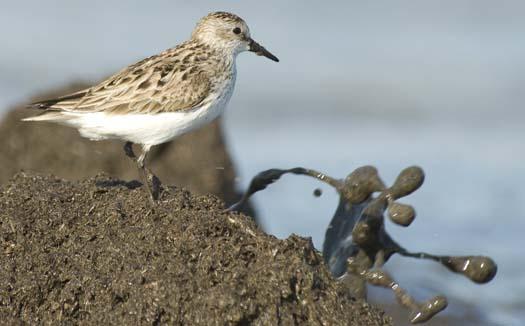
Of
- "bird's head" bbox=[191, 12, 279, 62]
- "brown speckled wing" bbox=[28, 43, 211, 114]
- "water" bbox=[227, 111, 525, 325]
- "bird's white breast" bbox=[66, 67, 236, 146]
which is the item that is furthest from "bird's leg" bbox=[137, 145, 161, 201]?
"water" bbox=[227, 111, 525, 325]

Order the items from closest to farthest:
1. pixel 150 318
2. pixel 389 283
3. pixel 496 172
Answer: pixel 150 318 < pixel 389 283 < pixel 496 172

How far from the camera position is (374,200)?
6.87 metres

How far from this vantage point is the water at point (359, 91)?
12461 millimetres

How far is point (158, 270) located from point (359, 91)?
12.5m

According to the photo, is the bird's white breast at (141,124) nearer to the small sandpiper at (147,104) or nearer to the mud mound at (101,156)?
the small sandpiper at (147,104)

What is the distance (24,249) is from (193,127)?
173 centimetres

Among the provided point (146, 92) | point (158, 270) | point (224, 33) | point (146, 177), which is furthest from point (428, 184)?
point (158, 270)

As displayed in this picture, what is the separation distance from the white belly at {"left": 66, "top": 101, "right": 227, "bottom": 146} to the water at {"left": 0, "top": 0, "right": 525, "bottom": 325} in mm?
4321

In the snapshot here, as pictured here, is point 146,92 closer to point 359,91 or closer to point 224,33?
point 224,33

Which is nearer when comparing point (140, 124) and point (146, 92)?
point (140, 124)

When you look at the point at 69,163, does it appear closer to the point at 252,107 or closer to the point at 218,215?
the point at 218,215

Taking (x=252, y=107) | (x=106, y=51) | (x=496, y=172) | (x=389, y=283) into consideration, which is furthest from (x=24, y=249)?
(x=106, y=51)

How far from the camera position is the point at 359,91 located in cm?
1709

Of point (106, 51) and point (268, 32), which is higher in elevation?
point (268, 32)
